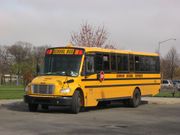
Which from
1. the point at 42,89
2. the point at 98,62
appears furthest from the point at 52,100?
the point at 98,62

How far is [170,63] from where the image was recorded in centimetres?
11906

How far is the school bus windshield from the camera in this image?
20.6 metres

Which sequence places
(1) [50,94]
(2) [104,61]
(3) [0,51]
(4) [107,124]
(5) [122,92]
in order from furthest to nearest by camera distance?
(3) [0,51]
(5) [122,92]
(2) [104,61]
(1) [50,94]
(4) [107,124]

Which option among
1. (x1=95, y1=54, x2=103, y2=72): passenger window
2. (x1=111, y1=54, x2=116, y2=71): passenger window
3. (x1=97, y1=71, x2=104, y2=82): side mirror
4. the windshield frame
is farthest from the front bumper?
(x1=111, y1=54, x2=116, y2=71): passenger window

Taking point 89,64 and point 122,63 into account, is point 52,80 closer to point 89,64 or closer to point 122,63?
point 89,64

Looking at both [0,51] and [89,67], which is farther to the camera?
[0,51]

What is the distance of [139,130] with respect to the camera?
14.0m

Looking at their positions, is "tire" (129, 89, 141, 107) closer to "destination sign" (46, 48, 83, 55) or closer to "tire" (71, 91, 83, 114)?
"destination sign" (46, 48, 83, 55)

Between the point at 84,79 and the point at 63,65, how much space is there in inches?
44.2

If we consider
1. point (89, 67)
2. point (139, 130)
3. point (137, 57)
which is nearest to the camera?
point (139, 130)

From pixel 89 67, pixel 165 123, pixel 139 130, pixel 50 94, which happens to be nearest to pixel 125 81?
pixel 89 67

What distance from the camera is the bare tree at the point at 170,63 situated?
387 ft

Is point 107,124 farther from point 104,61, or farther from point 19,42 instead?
point 19,42

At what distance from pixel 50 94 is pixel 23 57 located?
353ft
